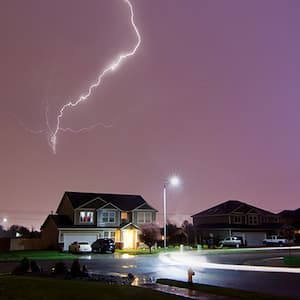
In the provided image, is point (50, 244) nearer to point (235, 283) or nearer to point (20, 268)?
point (20, 268)

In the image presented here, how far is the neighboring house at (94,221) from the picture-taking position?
185ft

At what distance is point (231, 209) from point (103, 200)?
→ 24975 mm

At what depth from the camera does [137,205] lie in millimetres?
64188

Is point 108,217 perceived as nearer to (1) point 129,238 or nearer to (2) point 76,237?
(1) point 129,238

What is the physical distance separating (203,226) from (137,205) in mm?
17294

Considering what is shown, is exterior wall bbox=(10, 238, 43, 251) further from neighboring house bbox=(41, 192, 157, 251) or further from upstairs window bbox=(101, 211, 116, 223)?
upstairs window bbox=(101, 211, 116, 223)

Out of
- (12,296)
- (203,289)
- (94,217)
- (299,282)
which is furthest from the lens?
(94,217)

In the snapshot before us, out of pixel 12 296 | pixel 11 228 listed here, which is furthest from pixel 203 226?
pixel 12 296

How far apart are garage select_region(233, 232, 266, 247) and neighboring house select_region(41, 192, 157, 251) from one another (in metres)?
16.6

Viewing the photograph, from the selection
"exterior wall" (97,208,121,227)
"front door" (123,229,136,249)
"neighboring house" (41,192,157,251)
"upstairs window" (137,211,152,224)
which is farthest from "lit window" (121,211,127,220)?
"front door" (123,229,136,249)

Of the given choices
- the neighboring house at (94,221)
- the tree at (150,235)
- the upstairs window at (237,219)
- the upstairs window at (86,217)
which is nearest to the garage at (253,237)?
the upstairs window at (237,219)

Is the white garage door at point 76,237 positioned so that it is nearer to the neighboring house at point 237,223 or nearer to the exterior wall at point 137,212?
the exterior wall at point 137,212

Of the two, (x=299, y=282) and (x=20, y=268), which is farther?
(x=20, y=268)

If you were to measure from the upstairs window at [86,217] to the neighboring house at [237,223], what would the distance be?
58.4 feet
